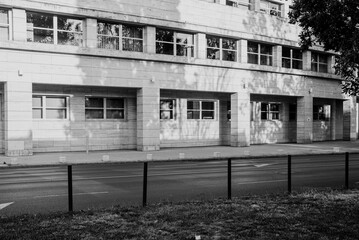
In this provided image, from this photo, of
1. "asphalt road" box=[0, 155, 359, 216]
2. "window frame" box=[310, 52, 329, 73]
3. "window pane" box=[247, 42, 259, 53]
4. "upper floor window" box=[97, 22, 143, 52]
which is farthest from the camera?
"window frame" box=[310, 52, 329, 73]

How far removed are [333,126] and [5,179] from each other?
33885 mm

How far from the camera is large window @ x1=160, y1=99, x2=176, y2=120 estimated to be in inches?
1116

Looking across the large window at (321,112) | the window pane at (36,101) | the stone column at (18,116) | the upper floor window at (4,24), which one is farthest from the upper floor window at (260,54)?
the upper floor window at (4,24)

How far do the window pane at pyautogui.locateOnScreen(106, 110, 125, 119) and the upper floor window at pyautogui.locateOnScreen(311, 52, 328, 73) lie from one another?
63.6 ft

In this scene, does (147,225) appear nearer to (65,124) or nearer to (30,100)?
(30,100)

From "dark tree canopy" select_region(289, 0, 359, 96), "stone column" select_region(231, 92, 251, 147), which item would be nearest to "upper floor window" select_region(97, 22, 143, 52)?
"stone column" select_region(231, 92, 251, 147)

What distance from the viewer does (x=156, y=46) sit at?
87.5ft

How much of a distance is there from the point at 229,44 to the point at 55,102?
1369 centimetres

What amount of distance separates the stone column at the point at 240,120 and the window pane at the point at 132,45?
8388 mm

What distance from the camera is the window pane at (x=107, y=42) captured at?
2447 centimetres

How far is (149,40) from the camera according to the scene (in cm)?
2547

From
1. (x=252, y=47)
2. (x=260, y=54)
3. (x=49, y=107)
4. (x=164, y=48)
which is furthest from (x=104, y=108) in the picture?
(x=260, y=54)

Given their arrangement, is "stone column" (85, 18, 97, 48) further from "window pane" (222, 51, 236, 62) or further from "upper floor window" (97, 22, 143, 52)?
"window pane" (222, 51, 236, 62)

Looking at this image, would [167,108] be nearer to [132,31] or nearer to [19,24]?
[132,31]
